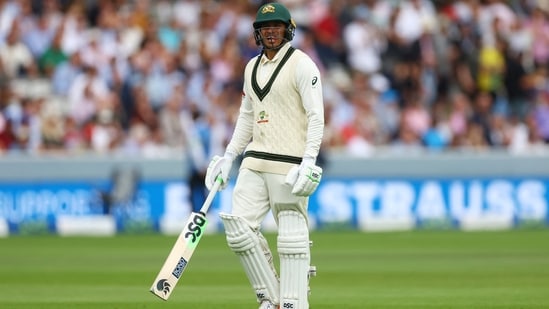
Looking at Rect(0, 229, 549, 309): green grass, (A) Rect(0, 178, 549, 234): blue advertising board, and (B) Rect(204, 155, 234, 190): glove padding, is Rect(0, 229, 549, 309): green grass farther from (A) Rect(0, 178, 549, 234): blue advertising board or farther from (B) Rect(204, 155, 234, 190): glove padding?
(B) Rect(204, 155, 234, 190): glove padding

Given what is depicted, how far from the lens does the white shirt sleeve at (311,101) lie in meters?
7.09

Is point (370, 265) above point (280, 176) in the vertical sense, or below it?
above

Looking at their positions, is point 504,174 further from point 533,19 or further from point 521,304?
point 521,304

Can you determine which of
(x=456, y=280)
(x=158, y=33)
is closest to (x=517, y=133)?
(x=158, y=33)

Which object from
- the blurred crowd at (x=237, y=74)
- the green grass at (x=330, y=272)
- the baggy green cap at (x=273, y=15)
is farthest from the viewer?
the blurred crowd at (x=237, y=74)

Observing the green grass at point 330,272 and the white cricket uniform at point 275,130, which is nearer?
the white cricket uniform at point 275,130

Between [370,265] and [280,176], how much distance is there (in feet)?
17.2

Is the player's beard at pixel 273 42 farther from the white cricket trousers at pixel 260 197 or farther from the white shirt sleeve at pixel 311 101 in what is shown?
the white cricket trousers at pixel 260 197

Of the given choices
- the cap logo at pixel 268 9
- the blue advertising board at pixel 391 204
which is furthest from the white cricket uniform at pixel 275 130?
the blue advertising board at pixel 391 204

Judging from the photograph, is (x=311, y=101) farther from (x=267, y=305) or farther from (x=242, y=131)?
(x=267, y=305)

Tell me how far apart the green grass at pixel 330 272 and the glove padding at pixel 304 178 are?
1818mm

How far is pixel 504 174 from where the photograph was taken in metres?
17.8

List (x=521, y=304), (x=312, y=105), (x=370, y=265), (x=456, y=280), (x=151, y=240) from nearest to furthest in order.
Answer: (x=312, y=105) < (x=521, y=304) < (x=456, y=280) < (x=370, y=265) < (x=151, y=240)

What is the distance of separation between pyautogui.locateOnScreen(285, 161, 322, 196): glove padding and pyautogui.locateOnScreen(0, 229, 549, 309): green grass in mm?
1818
